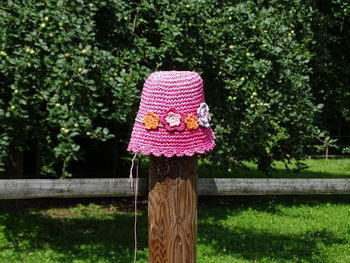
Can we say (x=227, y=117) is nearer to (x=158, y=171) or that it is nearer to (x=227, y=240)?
(x=227, y=240)

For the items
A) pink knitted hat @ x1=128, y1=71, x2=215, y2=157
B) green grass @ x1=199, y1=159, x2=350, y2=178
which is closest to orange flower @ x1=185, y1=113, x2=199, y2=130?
Result: pink knitted hat @ x1=128, y1=71, x2=215, y2=157

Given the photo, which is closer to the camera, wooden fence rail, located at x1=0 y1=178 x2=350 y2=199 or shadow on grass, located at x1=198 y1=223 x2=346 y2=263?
wooden fence rail, located at x1=0 y1=178 x2=350 y2=199

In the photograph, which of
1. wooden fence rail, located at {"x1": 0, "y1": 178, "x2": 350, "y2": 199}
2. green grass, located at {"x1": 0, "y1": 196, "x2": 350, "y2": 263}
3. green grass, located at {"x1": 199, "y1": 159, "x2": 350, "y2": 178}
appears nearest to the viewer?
wooden fence rail, located at {"x1": 0, "y1": 178, "x2": 350, "y2": 199}

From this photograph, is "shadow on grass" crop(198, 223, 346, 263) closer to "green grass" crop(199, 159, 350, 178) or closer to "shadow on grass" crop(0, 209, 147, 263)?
"shadow on grass" crop(0, 209, 147, 263)

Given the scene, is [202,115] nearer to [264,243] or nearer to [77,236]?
[264,243]

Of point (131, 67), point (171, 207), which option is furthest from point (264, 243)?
point (171, 207)

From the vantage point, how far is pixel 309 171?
44.8ft

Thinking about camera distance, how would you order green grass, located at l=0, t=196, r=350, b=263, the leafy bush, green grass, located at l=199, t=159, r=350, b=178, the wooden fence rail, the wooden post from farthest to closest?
green grass, located at l=199, t=159, r=350, b=178 → green grass, located at l=0, t=196, r=350, b=263 → the leafy bush → the wooden fence rail → the wooden post

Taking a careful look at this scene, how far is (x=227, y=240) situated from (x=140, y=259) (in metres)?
1.30

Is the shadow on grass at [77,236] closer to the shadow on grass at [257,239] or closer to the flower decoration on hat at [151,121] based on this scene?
the shadow on grass at [257,239]

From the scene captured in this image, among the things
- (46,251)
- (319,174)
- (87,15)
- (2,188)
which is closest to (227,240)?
(46,251)

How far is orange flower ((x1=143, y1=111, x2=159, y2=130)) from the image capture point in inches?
93.5

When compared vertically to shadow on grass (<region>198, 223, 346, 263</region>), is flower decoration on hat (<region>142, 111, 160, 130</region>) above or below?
above

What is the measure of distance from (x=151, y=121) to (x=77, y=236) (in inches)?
180
